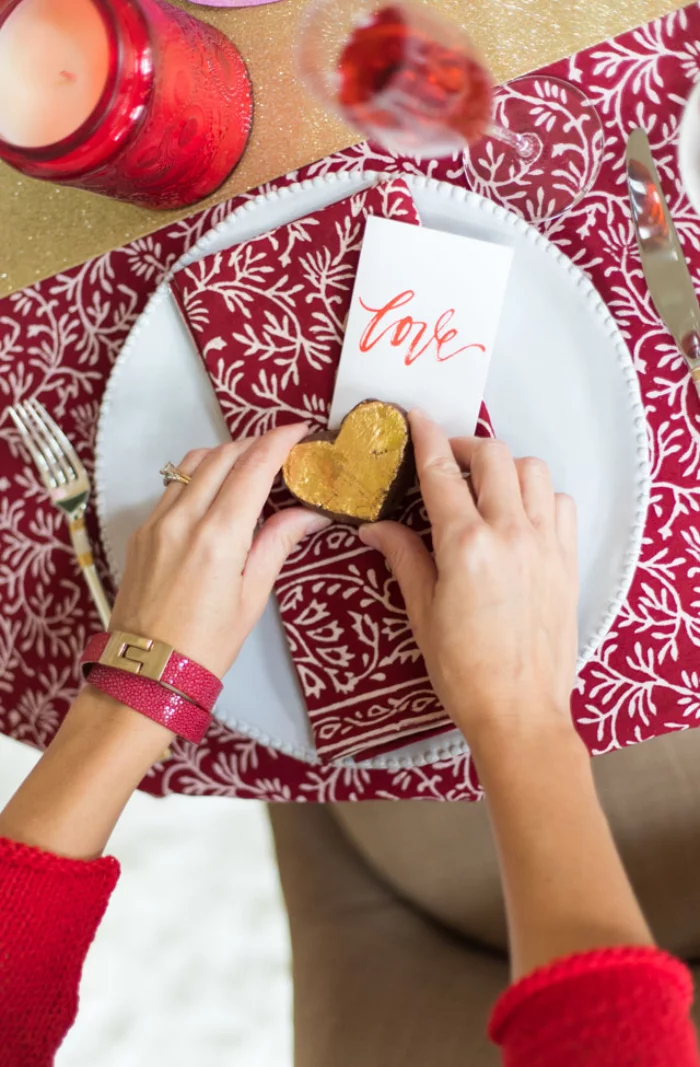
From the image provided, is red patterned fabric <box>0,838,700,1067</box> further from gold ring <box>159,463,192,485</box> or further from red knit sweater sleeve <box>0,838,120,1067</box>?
gold ring <box>159,463,192,485</box>

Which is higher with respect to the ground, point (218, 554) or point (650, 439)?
point (650, 439)

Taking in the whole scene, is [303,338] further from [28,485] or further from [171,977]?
[171,977]

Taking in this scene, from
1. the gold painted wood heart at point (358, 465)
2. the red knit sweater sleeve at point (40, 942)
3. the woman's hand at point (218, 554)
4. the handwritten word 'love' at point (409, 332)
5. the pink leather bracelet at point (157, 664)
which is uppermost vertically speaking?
the handwritten word 'love' at point (409, 332)

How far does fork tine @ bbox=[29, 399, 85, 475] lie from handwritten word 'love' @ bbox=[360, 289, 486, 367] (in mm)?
270

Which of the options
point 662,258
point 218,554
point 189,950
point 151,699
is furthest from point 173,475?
point 189,950

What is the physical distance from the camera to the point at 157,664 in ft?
2.02

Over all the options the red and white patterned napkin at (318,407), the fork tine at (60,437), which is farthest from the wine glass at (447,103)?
the fork tine at (60,437)

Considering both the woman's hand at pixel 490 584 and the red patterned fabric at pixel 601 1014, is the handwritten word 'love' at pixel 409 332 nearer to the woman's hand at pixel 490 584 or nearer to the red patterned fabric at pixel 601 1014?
the woman's hand at pixel 490 584

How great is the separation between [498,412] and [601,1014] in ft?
1.38

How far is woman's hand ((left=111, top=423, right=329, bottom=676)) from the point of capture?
→ 62cm

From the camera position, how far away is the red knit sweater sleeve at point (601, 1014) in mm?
400

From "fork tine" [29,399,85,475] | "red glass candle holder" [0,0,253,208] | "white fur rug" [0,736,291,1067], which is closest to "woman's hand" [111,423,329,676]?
"fork tine" [29,399,85,475]

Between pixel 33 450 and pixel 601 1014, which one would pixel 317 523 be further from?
pixel 601 1014

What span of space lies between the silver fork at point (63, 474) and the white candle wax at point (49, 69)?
232 mm
